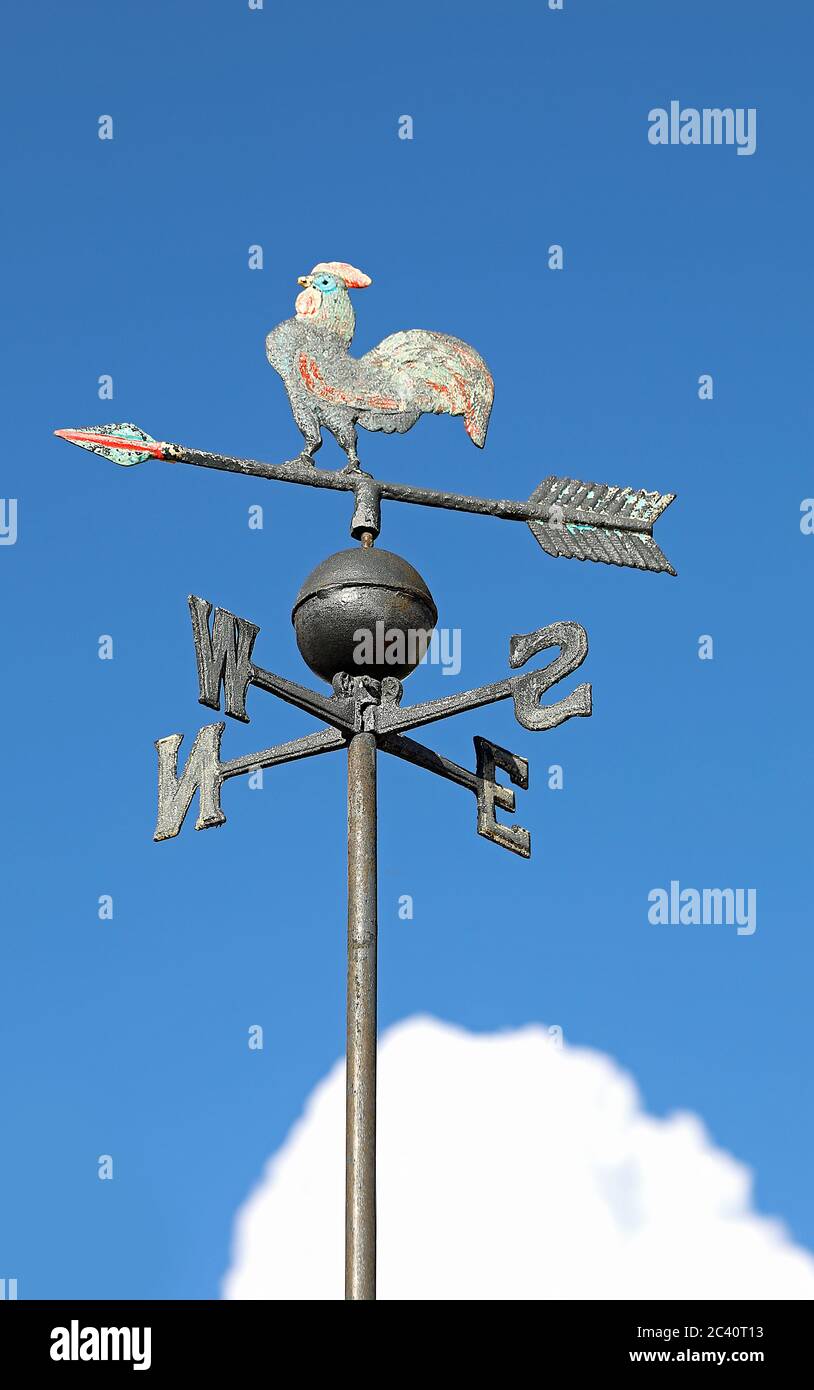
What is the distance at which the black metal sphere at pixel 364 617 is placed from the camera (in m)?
8.96

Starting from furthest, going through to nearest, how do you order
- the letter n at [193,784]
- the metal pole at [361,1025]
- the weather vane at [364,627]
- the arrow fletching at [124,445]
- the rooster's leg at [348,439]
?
the rooster's leg at [348,439], the arrow fletching at [124,445], the letter n at [193,784], the weather vane at [364,627], the metal pole at [361,1025]

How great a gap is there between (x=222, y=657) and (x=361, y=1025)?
150 cm

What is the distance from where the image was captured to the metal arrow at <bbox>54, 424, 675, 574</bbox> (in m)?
9.30

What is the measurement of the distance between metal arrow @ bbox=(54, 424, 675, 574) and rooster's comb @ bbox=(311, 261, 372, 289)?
1.14 m

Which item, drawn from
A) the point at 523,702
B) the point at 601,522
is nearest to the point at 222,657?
the point at 523,702

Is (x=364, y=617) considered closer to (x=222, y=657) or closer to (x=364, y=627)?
(x=364, y=627)

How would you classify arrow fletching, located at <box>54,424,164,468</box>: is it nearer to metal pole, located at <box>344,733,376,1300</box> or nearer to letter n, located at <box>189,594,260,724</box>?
letter n, located at <box>189,594,260,724</box>

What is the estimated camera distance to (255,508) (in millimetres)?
13148

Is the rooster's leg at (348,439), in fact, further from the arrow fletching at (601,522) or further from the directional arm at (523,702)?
the directional arm at (523,702)

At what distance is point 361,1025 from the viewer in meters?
8.04

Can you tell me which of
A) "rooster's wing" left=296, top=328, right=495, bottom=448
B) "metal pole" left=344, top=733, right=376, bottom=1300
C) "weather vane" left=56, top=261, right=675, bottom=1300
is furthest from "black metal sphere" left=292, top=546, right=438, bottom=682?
"rooster's wing" left=296, top=328, right=495, bottom=448

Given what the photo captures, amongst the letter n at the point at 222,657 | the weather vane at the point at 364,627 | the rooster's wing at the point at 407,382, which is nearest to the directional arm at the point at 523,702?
the weather vane at the point at 364,627

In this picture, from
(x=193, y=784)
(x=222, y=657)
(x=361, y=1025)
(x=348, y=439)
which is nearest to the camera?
(x=361, y=1025)

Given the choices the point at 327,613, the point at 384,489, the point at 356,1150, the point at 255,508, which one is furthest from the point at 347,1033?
the point at 255,508
